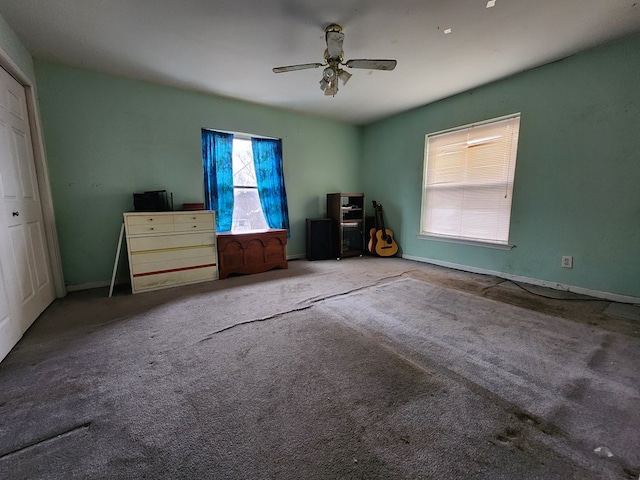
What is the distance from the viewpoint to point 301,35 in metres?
2.17

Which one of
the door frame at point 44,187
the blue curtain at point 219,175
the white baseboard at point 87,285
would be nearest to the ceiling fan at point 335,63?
the blue curtain at point 219,175

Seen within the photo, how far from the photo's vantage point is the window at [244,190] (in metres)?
3.82

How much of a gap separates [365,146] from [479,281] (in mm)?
3138

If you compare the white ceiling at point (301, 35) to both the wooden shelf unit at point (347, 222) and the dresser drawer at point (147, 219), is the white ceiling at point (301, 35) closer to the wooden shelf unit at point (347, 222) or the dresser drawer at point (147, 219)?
the dresser drawer at point (147, 219)

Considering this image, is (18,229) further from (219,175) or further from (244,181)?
(244,181)

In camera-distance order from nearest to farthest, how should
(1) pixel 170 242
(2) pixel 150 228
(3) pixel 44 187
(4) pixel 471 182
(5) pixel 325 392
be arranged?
(5) pixel 325 392 < (3) pixel 44 187 < (2) pixel 150 228 < (1) pixel 170 242 < (4) pixel 471 182

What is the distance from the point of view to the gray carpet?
937mm

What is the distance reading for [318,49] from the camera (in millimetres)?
2379

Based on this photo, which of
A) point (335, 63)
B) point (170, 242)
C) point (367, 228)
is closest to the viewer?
point (335, 63)

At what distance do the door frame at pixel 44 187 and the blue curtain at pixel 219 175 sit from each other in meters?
1.52

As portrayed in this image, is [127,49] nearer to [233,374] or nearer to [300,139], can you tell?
[300,139]

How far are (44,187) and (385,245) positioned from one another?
4376 mm

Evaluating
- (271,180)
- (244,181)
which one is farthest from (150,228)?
(271,180)

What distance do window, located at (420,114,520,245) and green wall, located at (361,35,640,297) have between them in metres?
0.13
